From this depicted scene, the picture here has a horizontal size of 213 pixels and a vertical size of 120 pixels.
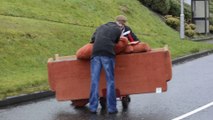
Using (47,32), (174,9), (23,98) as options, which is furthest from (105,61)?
(174,9)

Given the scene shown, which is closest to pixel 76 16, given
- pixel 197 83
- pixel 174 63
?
pixel 174 63

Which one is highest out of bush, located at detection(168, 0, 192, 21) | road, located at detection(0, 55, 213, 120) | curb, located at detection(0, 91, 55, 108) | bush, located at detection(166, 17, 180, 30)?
bush, located at detection(168, 0, 192, 21)

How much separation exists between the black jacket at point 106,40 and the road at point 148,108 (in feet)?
3.70

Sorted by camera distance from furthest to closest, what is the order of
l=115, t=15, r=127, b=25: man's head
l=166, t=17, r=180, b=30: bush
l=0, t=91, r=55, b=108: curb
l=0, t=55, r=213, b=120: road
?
1. l=166, t=17, r=180, b=30: bush
2. l=0, t=91, r=55, b=108: curb
3. l=115, t=15, r=127, b=25: man's head
4. l=0, t=55, r=213, b=120: road

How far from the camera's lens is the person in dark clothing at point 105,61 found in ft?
32.1

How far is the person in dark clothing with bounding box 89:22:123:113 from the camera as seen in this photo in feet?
32.1

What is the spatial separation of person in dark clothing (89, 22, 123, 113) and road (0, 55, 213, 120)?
28cm

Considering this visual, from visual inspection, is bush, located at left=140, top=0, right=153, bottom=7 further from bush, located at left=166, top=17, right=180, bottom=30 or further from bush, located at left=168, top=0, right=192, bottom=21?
bush, located at left=166, top=17, right=180, bottom=30

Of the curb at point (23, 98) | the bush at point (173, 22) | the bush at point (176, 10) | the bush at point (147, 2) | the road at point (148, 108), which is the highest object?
the bush at point (147, 2)

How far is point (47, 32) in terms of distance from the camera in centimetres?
1727

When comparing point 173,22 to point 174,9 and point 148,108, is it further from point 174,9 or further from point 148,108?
point 148,108

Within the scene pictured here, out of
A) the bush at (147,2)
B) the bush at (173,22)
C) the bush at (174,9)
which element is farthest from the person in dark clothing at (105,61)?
the bush at (174,9)

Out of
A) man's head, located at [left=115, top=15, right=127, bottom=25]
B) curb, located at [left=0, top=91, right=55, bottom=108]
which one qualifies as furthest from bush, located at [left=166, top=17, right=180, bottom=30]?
man's head, located at [left=115, top=15, right=127, bottom=25]

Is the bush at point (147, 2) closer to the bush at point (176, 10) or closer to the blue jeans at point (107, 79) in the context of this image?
the bush at point (176, 10)
